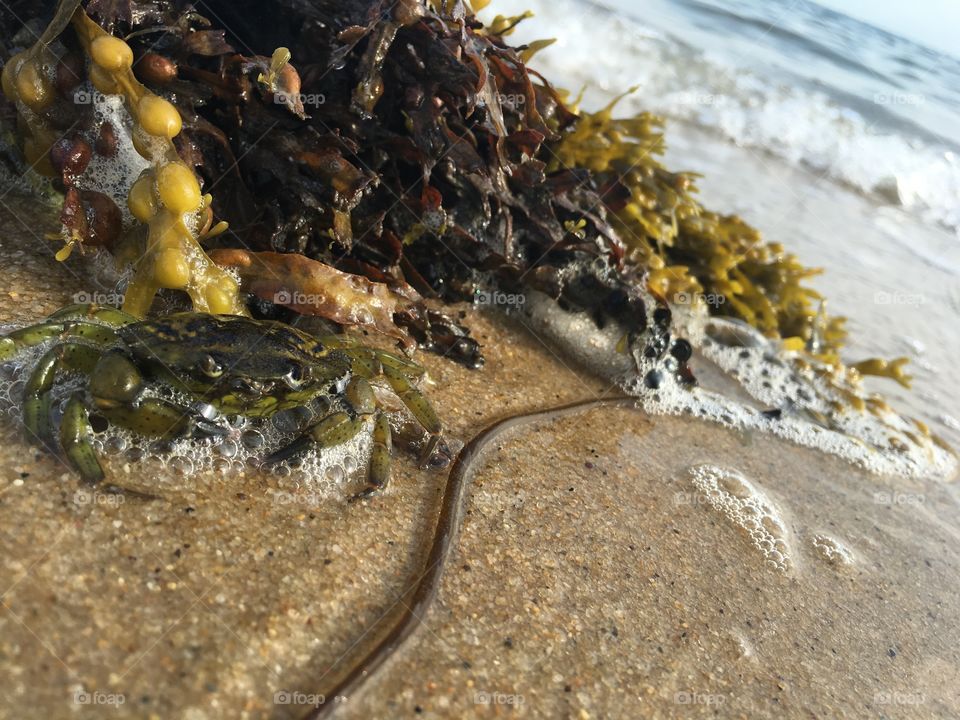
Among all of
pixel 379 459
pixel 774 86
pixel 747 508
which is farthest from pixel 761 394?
pixel 774 86

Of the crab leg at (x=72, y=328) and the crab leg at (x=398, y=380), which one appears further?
the crab leg at (x=398, y=380)

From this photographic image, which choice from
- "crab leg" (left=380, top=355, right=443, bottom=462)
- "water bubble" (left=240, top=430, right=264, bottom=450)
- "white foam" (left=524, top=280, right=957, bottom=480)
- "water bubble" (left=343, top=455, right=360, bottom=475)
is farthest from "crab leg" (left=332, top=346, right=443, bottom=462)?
"white foam" (left=524, top=280, right=957, bottom=480)

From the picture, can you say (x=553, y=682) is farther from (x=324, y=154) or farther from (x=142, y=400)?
(x=324, y=154)

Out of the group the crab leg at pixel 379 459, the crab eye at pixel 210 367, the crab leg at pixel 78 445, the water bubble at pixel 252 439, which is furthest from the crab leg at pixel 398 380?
the crab leg at pixel 78 445

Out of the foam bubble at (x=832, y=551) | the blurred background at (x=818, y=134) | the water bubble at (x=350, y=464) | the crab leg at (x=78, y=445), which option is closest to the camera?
the crab leg at (x=78, y=445)

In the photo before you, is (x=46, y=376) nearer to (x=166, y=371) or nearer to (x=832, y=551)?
(x=166, y=371)

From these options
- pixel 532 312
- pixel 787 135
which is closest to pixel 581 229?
pixel 532 312

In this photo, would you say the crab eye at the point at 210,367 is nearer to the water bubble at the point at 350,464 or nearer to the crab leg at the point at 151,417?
the crab leg at the point at 151,417
